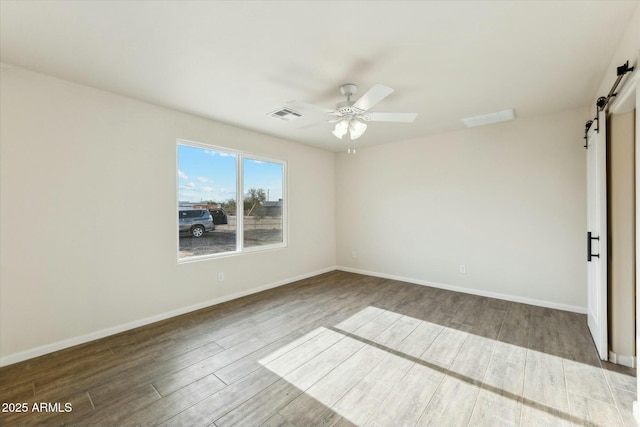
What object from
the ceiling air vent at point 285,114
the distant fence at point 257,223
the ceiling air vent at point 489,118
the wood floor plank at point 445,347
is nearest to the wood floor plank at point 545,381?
the wood floor plank at point 445,347

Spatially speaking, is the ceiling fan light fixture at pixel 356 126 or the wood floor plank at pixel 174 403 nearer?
the wood floor plank at pixel 174 403

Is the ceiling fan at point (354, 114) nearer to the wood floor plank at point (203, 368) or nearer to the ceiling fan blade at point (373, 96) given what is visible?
the ceiling fan blade at point (373, 96)

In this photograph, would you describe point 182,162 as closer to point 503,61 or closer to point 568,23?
point 503,61

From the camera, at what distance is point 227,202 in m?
4.15

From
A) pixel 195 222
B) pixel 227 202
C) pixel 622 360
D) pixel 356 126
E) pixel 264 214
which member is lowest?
pixel 622 360

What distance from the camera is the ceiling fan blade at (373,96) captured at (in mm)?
2123

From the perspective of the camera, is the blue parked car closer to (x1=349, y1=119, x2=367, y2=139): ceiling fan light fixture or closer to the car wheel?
the car wheel

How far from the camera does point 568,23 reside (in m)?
1.89

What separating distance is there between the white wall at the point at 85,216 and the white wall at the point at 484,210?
304 centimetres

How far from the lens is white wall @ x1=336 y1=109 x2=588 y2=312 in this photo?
3.51 meters

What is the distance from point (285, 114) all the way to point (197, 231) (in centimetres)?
203

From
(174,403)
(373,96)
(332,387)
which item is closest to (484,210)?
(373,96)

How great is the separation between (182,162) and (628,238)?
4746mm

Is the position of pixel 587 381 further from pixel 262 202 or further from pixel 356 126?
pixel 262 202
